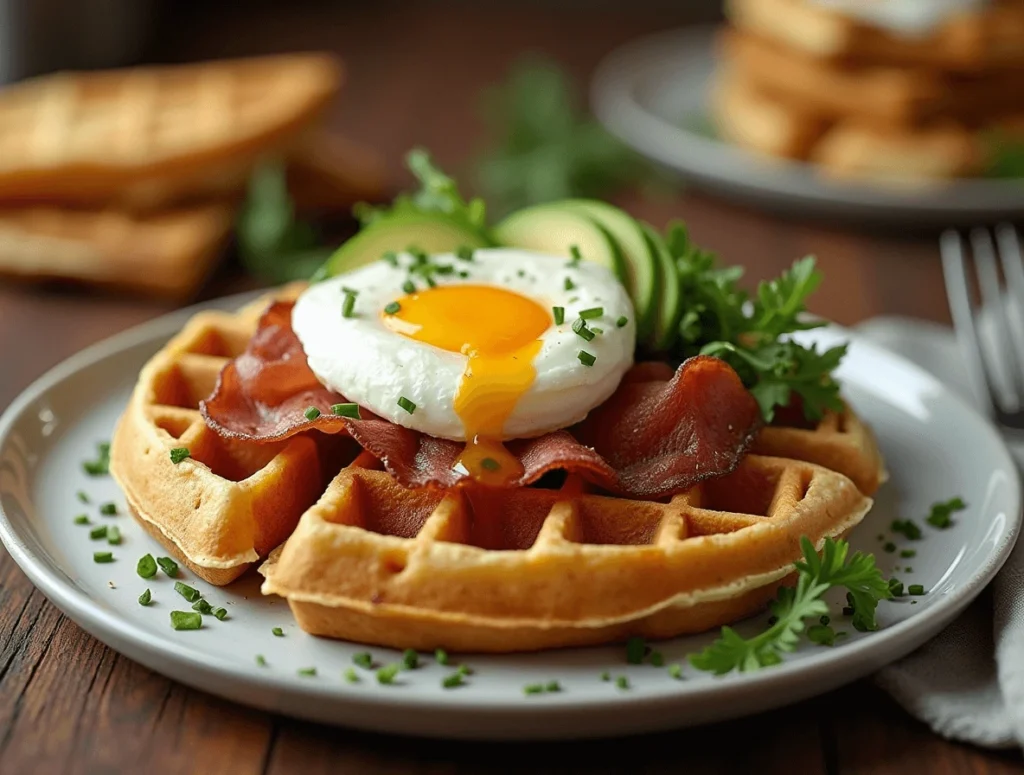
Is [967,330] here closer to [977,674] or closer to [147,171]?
[977,674]

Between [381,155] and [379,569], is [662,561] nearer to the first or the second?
[379,569]

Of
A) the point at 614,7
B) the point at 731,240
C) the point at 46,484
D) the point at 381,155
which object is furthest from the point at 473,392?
the point at 614,7

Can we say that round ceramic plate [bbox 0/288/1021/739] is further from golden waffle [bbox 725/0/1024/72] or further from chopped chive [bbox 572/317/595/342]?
golden waffle [bbox 725/0/1024/72]

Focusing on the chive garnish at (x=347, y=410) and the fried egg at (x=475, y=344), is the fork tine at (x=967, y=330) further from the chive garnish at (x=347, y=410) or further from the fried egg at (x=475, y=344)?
the chive garnish at (x=347, y=410)

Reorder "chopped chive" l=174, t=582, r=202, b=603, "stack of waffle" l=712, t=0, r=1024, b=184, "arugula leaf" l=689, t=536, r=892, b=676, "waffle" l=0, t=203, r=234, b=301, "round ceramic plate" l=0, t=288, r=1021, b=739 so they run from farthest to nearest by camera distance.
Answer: "stack of waffle" l=712, t=0, r=1024, b=184 < "waffle" l=0, t=203, r=234, b=301 < "chopped chive" l=174, t=582, r=202, b=603 < "arugula leaf" l=689, t=536, r=892, b=676 < "round ceramic plate" l=0, t=288, r=1021, b=739

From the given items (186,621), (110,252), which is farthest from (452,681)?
(110,252)

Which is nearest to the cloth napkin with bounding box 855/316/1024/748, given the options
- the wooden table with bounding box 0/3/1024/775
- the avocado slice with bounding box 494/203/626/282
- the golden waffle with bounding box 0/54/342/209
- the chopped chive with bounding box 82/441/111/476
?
the wooden table with bounding box 0/3/1024/775

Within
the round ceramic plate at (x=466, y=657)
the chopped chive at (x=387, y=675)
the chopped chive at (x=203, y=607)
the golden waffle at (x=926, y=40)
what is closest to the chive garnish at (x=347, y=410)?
the round ceramic plate at (x=466, y=657)
